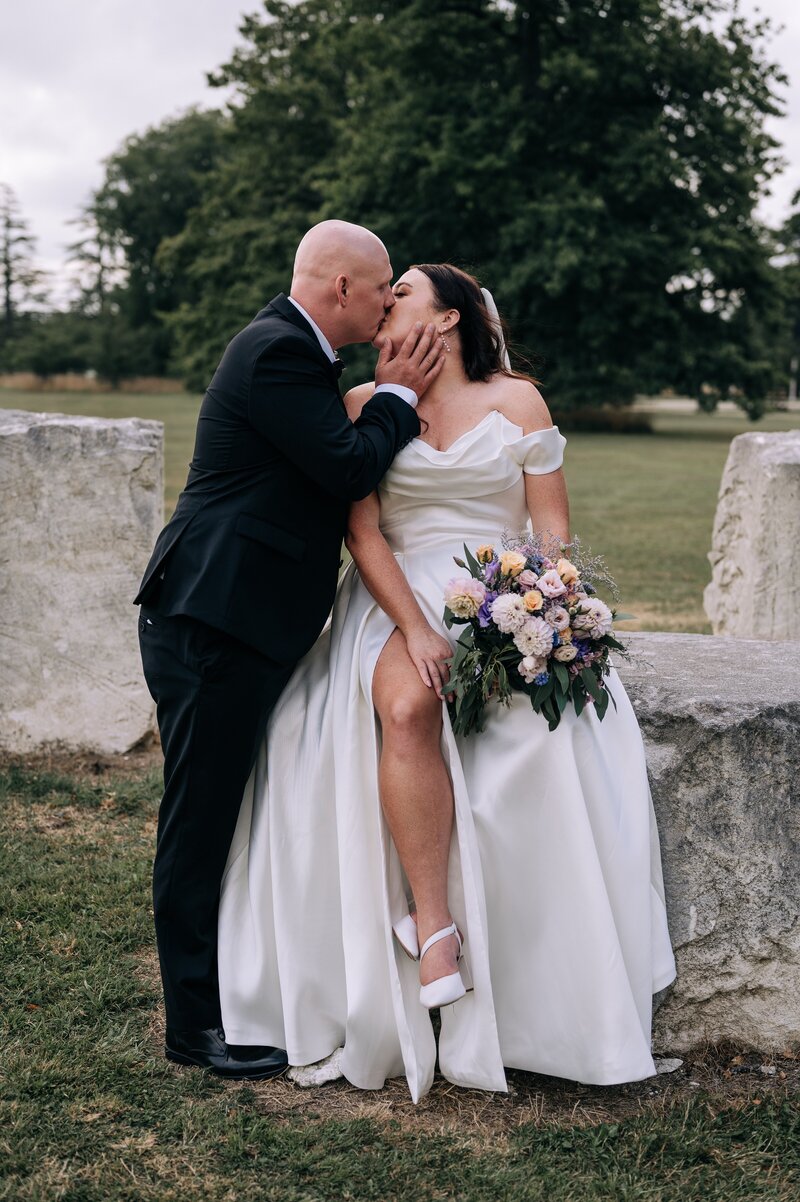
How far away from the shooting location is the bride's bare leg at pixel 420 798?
10.8ft

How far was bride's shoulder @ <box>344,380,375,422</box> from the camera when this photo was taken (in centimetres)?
385

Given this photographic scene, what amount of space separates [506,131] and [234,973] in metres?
31.8

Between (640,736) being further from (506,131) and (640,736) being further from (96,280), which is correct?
(96,280)

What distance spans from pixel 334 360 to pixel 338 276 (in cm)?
24

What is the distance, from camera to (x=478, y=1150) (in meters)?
3.11

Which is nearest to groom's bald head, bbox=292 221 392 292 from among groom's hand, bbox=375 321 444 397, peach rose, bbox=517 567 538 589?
groom's hand, bbox=375 321 444 397

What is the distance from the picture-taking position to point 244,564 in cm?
338

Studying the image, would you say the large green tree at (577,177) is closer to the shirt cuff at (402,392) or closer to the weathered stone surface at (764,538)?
the weathered stone surface at (764,538)

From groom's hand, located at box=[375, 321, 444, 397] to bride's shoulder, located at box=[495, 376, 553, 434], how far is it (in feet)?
0.77

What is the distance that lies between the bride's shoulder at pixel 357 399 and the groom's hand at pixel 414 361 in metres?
0.14

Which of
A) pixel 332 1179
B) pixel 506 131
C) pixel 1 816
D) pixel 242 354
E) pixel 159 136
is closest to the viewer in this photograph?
pixel 332 1179

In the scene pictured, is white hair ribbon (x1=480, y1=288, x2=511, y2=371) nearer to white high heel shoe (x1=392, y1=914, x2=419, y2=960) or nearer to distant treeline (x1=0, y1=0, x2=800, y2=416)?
white high heel shoe (x1=392, y1=914, x2=419, y2=960)

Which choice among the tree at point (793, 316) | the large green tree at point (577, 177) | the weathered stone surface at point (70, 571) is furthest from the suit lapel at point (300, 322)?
the tree at point (793, 316)

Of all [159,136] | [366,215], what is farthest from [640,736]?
[159,136]
